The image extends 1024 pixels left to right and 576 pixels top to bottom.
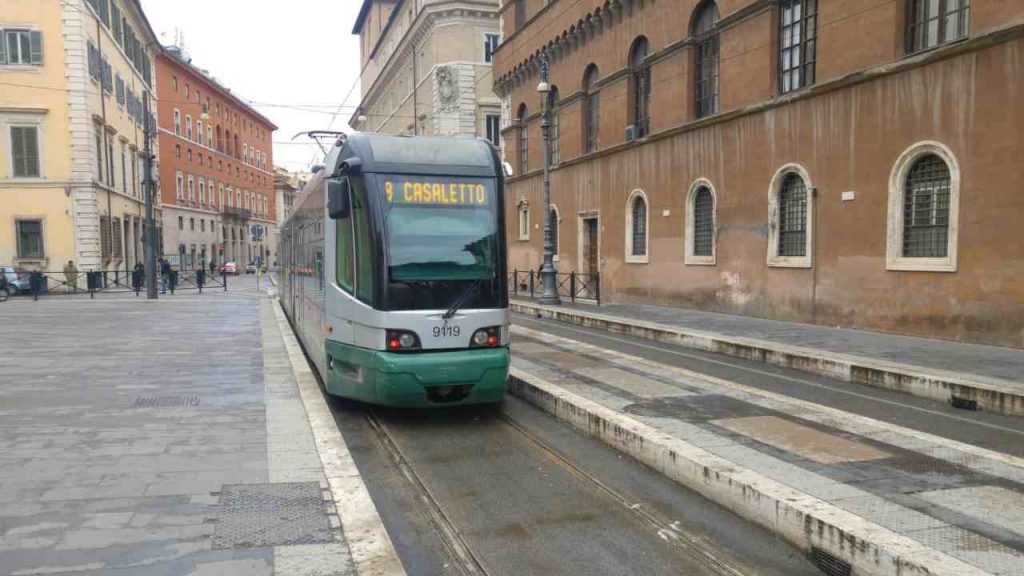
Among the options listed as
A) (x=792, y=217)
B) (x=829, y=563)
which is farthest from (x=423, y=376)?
(x=792, y=217)

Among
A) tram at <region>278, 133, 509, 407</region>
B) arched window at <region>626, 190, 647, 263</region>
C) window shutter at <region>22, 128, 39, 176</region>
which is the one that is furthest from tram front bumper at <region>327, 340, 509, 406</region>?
window shutter at <region>22, 128, 39, 176</region>

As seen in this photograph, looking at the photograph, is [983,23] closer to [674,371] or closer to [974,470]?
[674,371]

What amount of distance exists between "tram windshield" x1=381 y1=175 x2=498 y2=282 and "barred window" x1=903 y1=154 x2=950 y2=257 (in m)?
9.11

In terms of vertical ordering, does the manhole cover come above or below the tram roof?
below

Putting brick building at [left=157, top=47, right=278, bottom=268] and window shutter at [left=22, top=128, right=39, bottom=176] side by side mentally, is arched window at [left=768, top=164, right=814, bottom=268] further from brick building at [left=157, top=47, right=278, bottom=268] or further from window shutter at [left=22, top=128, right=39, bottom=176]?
brick building at [left=157, top=47, right=278, bottom=268]

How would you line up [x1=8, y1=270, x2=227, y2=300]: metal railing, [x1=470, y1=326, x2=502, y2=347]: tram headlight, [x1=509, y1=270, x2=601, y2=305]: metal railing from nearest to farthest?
[x1=470, y1=326, x2=502, y2=347]: tram headlight < [x1=509, y1=270, x2=601, y2=305]: metal railing < [x1=8, y1=270, x2=227, y2=300]: metal railing

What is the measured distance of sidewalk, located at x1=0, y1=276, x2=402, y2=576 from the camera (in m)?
3.83

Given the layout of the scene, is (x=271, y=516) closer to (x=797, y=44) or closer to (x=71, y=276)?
(x=797, y=44)

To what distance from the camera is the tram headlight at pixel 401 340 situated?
6.73m

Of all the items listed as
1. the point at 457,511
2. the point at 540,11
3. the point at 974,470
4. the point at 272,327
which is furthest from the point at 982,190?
the point at 540,11

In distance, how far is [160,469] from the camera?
5.32m

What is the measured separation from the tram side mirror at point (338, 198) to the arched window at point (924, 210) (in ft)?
33.7

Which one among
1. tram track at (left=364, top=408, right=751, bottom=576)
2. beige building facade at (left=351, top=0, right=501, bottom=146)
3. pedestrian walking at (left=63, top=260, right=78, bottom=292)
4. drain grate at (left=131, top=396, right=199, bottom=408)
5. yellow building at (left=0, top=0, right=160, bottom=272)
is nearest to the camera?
tram track at (left=364, top=408, right=751, bottom=576)

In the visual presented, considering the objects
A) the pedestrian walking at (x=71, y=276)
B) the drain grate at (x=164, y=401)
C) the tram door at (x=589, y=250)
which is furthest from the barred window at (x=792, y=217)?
the pedestrian walking at (x=71, y=276)
